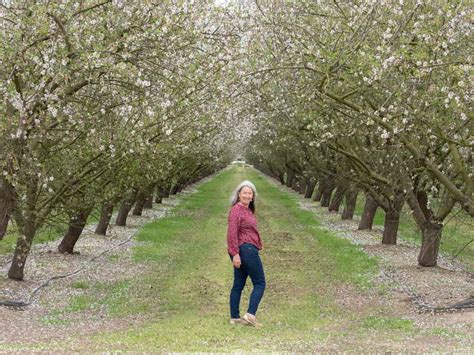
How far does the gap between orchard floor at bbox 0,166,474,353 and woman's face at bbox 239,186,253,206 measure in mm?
2480

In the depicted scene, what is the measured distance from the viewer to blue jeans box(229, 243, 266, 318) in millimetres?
12305

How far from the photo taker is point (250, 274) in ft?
40.7

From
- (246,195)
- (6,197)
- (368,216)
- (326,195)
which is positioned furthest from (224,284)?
(326,195)

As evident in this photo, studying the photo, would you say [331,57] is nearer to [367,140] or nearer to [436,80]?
[436,80]

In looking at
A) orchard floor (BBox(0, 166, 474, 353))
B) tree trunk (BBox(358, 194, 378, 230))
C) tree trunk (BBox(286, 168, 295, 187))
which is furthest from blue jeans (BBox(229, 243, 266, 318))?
tree trunk (BBox(286, 168, 295, 187))

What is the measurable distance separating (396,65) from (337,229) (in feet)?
66.3

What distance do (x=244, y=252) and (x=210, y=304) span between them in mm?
3058

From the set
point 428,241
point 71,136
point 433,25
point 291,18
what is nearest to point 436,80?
point 433,25

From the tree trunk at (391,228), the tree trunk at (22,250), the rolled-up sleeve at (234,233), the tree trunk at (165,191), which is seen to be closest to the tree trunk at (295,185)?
the tree trunk at (165,191)

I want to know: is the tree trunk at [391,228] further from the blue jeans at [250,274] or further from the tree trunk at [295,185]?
the tree trunk at [295,185]

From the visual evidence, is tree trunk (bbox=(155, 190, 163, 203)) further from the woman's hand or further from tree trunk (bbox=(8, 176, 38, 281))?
the woman's hand

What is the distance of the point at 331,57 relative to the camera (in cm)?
1337

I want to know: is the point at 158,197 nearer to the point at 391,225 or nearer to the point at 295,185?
the point at 295,185

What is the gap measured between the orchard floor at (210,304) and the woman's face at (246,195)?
8.14 feet
